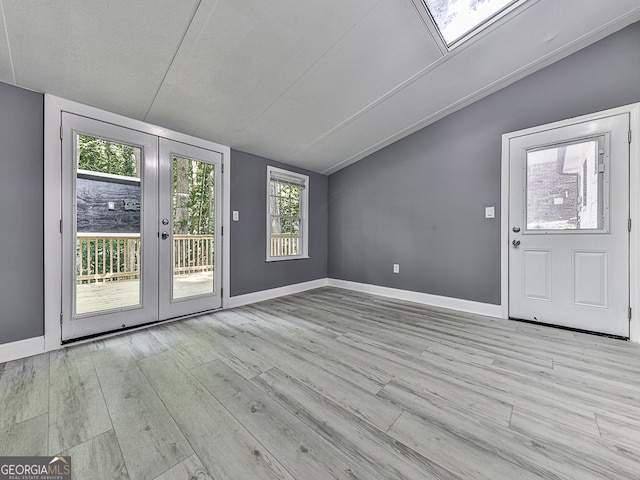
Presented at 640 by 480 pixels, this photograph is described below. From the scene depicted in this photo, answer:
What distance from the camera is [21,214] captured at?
6.46ft

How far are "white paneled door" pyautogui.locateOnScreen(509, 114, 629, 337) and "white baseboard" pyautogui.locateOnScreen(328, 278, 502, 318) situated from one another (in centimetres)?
22

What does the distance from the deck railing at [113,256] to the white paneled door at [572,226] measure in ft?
11.9

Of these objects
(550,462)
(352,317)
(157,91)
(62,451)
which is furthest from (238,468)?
(157,91)

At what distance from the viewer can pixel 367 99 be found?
9.19ft

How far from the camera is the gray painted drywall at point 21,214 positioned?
1.90 metres

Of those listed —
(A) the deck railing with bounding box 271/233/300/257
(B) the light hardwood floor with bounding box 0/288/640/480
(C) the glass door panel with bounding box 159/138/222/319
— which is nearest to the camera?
(B) the light hardwood floor with bounding box 0/288/640/480

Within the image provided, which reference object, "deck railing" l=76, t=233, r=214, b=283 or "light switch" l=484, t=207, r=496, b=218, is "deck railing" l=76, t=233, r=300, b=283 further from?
"light switch" l=484, t=207, r=496, b=218

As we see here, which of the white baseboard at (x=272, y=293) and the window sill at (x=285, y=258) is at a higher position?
the window sill at (x=285, y=258)

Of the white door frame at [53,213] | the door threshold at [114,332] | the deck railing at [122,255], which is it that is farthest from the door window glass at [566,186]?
the white door frame at [53,213]

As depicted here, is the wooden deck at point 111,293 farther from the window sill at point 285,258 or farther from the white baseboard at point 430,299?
the white baseboard at point 430,299

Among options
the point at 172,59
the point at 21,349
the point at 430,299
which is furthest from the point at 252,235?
the point at 430,299

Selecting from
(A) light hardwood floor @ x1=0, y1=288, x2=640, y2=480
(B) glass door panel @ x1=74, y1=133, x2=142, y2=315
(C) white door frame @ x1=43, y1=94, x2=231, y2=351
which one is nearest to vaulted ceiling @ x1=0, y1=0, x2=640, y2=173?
(C) white door frame @ x1=43, y1=94, x2=231, y2=351

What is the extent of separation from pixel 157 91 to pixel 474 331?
11.8 feet

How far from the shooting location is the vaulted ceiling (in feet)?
5.50
